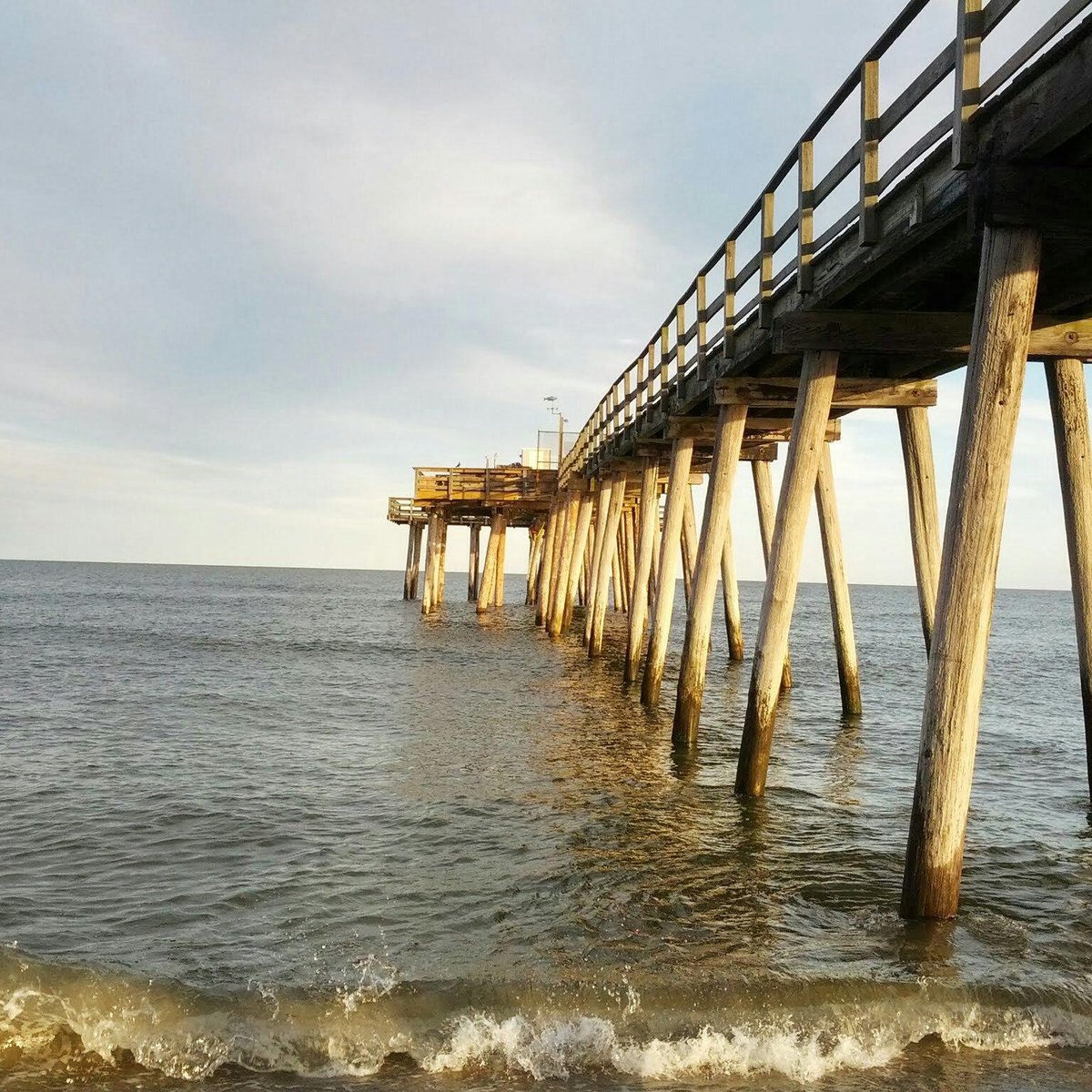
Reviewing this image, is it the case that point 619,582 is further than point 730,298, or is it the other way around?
point 619,582

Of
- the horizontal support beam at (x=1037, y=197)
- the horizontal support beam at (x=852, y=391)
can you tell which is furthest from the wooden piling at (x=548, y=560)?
the horizontal support beam at (x=1037, y=197)

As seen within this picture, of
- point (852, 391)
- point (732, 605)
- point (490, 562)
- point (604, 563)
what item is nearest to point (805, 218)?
point (852, 391)

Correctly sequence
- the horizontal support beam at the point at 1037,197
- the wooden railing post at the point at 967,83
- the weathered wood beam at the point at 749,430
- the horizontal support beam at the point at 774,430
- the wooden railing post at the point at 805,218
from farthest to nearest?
the weathered wood beam at the point at 749,430, the horizontal support beam at the point at 774,430, the wooden railing post at the point at 805,218, the wooden railing post at the point at 967,83, the horizontal support beam at the point at 1037,197

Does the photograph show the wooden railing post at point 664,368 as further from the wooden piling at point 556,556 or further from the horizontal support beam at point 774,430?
the wooden piling at point 556,556

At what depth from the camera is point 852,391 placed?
1080 centimetres

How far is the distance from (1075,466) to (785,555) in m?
2.37

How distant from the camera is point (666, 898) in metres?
6.92

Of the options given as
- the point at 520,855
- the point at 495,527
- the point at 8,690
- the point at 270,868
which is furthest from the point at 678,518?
the point at 495,527

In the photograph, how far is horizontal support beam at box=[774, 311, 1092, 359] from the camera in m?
8.04

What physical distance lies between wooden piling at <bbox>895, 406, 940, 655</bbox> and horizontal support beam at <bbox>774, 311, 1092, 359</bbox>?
232 cm

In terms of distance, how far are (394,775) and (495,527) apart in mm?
30479

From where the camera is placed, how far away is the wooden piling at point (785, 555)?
8.85m

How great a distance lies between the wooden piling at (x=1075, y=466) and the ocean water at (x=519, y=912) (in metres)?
2.24

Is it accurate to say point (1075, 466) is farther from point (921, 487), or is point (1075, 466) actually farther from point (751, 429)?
point (751, 429)
